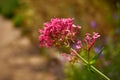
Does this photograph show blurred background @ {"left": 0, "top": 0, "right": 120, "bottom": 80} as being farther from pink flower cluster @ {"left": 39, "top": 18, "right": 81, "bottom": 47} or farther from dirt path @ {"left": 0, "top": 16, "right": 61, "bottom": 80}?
pink flower cluster @ {"left": 39, "top": 18, "right": 81, "bottom": 47}

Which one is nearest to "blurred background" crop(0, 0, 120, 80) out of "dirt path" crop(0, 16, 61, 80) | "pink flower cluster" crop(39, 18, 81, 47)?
"dirt path" crop(0, 16, 61, 80)

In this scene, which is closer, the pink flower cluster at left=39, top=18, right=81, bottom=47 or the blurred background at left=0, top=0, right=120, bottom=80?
the pink flower cluster at left=39, top=18, right=81, bottom=47

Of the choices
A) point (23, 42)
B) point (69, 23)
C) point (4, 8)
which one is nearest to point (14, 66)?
point (23, 42)

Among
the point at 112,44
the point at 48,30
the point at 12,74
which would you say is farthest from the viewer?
the point at 12,74

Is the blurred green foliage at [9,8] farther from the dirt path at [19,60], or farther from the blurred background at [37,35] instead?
the dirt path at [19,60]

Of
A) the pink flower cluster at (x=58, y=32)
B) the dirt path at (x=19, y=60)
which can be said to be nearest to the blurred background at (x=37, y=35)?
the dirt path at (x=19, y=60)

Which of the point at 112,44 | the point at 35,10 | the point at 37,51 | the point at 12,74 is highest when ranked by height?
the point at 35,10

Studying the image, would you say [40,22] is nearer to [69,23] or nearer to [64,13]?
[64,13]
